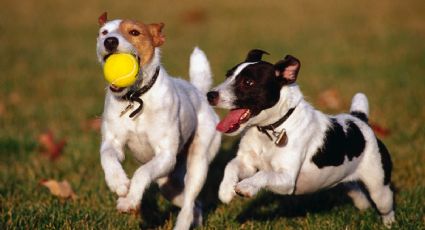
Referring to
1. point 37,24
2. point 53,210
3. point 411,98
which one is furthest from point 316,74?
point 37,24

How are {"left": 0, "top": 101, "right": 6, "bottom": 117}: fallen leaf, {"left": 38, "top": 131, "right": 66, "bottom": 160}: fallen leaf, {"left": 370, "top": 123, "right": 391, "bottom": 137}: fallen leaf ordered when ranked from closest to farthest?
{"left": 38, "top": 131, "right": 66, "bottom": 160}: fallen leaf
{"left": 370, "top": 123, "right": 391, "bottom": 137}: fallen leaf
{"left": 0, "top": 101, "right": 6, "bottom": 117}: fallen leaf

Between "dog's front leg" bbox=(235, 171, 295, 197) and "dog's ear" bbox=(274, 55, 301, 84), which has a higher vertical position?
"dog's ear" bbox=(274, 55, 301, 84)

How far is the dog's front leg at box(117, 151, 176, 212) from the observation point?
517 cm

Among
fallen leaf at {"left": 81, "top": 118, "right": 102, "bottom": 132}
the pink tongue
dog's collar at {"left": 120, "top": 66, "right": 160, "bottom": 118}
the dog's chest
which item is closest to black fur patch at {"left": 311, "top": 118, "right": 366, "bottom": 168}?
the pink tongue

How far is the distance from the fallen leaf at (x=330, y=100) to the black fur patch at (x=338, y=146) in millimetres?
4518

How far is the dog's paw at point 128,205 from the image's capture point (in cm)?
512

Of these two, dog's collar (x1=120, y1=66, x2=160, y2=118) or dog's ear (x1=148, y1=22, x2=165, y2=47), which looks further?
dog's ear (x1=148, y1=22, x2=165, y2=47)

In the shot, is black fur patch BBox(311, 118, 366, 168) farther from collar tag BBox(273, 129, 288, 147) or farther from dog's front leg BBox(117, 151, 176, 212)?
dog's front leg BBox(117, 151, 176, 212)

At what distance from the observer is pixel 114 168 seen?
5402mm

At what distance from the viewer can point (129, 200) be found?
5.19 meters

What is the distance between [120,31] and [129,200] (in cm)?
163

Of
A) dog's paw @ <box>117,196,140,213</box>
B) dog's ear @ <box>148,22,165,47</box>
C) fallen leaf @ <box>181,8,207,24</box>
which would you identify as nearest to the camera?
dog's paw @ <box>117,196,140,213</box>

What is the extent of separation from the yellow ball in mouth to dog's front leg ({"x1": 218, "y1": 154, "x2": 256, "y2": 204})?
1.19 meters

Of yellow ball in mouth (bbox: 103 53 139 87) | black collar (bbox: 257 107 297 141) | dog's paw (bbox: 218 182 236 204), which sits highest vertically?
yellow ball in mouth (bbox: 103 53 139 87)
